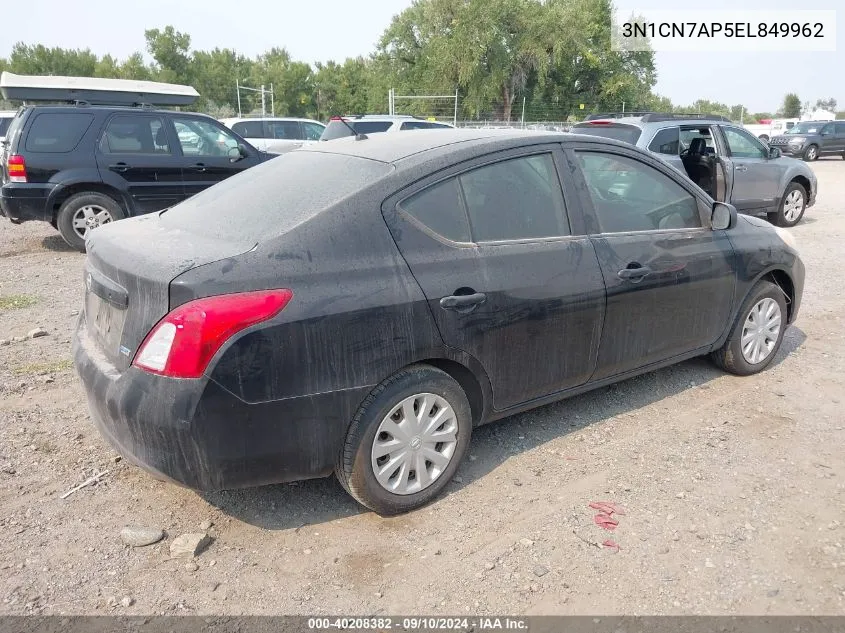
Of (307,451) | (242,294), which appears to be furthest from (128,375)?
(307,451)

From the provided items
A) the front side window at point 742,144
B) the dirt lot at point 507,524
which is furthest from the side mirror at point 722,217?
the front side window at point 742,144

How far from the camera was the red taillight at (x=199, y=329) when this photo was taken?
8.43 feet

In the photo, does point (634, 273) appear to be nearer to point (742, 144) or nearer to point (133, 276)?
point (133, 276)

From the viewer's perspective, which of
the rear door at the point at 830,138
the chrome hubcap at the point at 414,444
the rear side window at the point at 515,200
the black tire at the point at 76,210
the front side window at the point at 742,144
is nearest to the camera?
the chrome hubcap at the point at 414,444

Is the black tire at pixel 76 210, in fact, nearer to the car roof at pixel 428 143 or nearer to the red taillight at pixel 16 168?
the red taillight at pixel 16 168

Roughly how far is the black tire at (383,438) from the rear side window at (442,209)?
64 cm

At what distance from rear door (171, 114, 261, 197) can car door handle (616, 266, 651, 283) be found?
7126mm

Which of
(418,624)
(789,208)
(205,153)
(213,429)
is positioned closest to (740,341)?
(418,624)

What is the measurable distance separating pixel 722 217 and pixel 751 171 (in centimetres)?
724

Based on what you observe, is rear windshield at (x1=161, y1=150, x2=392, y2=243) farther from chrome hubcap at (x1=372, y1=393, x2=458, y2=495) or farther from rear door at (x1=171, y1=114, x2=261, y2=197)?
rear door at (x1=171, y1=114, x2=261, y2=197)

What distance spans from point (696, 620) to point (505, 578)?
2.33ft

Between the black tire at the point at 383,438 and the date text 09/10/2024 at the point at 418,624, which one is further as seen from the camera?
the black tire at the point at 383,438

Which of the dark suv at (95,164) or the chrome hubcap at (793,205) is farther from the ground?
the dark suv at (95,164)

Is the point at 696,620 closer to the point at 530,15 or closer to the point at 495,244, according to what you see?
the point at 495,244
